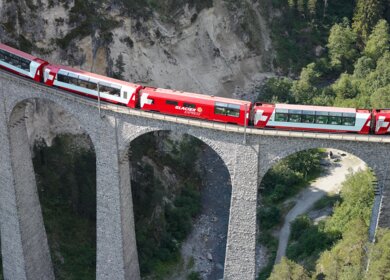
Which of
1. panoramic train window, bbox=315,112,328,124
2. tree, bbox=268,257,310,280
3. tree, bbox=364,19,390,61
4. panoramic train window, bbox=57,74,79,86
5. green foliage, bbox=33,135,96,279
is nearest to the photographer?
tree, bbox=268,257,310,280

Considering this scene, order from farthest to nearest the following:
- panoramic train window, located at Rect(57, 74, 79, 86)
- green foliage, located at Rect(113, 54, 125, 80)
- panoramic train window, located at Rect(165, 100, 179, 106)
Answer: green foliage, located at Rect(113, 54, 125, 80)
panoramic train window, located at Rect(57, 74, 79, 86)
panoramic train window, located at Rect(165, 100, 179, 106)

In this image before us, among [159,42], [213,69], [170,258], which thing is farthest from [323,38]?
[170,258]

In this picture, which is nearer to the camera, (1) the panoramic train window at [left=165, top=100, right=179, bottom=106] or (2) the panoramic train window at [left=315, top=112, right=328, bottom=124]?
(2) the panoramic train window at [left=315, top=112, right=328, bottom=124]

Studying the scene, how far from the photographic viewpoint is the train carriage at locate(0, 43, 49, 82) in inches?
1606

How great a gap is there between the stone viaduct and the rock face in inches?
461

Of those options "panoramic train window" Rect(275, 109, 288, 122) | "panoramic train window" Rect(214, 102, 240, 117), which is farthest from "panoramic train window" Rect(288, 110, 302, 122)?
"panoramic train window" Rect(214, 102, 240, 117)

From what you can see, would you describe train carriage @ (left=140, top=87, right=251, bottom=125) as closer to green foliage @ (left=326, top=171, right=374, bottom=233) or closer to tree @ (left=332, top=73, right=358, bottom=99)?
green foliage @ (left=326, top=171, right=374, bottom=233)

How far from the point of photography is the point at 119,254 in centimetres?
4047

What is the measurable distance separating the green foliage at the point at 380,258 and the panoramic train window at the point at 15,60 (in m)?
28.0

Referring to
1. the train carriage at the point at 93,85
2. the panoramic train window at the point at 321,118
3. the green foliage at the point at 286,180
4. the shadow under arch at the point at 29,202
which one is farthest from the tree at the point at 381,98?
the shadow under arch at the point at 29,202

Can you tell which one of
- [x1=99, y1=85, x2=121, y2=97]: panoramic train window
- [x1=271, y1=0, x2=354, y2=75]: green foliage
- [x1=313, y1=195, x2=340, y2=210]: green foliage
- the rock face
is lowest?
[x1=313, y1=195, x2=340, y2=210]: green foliage

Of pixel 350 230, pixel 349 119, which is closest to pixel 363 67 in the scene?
pixel 350 230

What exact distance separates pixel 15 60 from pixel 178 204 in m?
22.2

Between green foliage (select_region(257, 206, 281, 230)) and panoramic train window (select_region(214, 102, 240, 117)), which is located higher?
panoramic train window (select_region(214, 102, 240, 117))
